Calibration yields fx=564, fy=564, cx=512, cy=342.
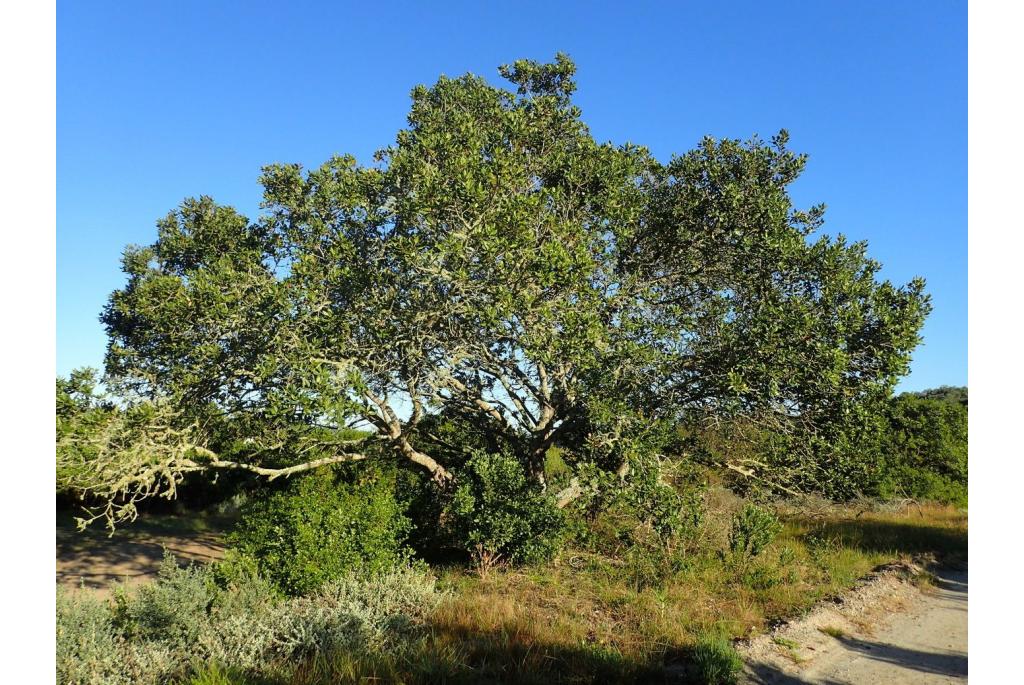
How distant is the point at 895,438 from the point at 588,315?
2189 centimetres

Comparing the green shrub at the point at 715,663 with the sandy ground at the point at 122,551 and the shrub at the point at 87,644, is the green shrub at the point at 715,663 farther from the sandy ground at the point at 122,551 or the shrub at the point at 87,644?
the sandy ground at the point at 122,551

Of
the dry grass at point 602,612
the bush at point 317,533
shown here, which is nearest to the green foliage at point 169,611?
the bush at point 317,533

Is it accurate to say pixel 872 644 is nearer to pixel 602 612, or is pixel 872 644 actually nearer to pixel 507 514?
pixel 602 612

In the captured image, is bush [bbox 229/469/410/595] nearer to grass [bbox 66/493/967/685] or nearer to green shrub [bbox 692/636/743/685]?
grass [bbox 66/493/967/685]

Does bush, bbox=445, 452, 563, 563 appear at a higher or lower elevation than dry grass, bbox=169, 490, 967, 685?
higher

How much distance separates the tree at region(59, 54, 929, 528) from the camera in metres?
8.98

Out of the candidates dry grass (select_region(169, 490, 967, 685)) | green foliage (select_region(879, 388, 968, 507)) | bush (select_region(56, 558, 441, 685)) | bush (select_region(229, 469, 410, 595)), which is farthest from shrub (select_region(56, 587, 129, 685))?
green foliage (select_region(879, 388, 968, 507))

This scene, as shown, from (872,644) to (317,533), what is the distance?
9.06 m

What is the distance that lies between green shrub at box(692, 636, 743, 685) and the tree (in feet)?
9.03

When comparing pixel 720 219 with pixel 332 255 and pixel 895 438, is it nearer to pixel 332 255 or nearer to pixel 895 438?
pixel 332 255

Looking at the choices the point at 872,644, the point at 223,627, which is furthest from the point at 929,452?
the point at 223,627

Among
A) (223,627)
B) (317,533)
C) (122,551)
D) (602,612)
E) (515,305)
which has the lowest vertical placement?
(122,551)

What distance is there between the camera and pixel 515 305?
912cm
